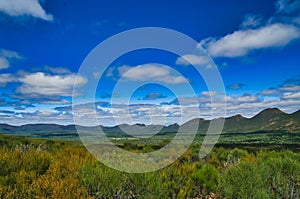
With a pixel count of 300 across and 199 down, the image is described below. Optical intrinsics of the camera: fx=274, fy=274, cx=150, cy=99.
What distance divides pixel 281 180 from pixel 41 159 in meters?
11.7

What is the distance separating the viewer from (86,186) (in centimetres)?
1020

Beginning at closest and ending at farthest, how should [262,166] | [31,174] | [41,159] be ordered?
[31,174]
[41,159]
[262,166]

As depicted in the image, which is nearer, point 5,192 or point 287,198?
point 5,192

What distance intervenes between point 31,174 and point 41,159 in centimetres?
215

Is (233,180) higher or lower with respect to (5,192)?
lower

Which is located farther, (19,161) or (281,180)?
(281,180)

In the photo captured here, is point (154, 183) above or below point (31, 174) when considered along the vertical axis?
below

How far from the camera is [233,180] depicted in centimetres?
1317

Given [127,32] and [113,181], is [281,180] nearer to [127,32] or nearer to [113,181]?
[113,181]

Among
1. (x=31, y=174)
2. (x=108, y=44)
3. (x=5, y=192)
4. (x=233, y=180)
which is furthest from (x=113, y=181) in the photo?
(x=108, y=44)

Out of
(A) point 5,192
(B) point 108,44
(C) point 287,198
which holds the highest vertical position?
(B) point 108,44

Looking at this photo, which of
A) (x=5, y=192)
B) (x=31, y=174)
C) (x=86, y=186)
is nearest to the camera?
(x=5, y=192)

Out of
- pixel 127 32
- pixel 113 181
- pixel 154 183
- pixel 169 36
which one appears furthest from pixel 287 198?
pixel 127 32

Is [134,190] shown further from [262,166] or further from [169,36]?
[169,36]
